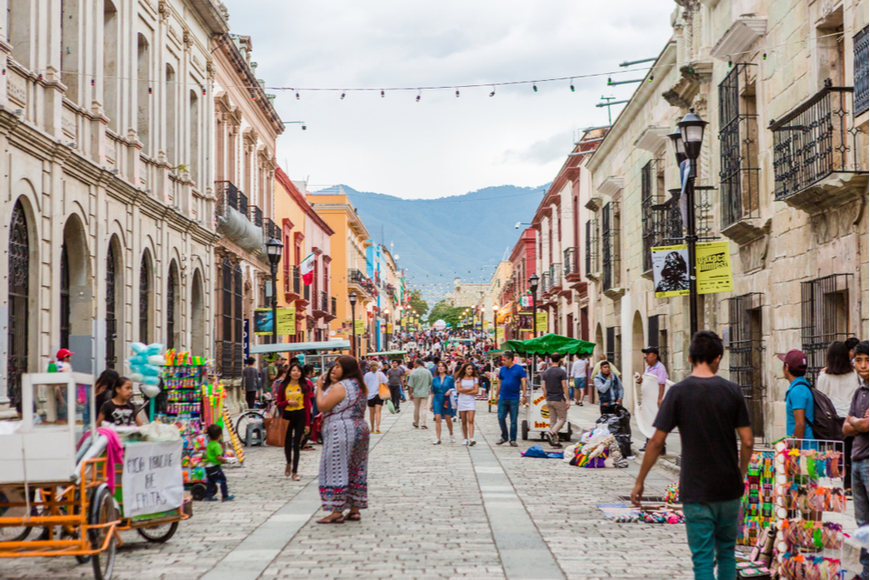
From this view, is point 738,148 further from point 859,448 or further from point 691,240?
point 859,448

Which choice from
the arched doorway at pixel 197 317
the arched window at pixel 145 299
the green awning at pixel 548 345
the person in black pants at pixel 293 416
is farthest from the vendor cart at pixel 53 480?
the arched doorway at pixel 197 317

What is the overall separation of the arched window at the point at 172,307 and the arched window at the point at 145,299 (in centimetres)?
188

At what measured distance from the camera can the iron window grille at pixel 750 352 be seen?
50.2 feet

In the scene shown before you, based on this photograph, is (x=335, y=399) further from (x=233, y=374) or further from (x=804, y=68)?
(x=233, y=374)

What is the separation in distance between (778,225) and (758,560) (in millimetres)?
7960

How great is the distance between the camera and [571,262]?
37.3m

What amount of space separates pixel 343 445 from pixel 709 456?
4774 mm

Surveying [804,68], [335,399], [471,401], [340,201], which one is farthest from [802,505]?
[340,201]

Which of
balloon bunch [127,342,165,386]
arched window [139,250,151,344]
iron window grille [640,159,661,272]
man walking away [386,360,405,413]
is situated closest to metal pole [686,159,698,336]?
balloon bunch [127,342,165,386]

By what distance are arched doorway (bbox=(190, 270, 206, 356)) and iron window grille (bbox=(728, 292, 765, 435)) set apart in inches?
567

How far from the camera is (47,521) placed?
21.9 ft

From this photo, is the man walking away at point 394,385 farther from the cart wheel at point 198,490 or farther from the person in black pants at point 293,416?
the cart wheel at point 198,490

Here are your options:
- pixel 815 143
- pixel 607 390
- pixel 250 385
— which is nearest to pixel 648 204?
pixel 607 390

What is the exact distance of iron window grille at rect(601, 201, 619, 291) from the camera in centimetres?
2792
